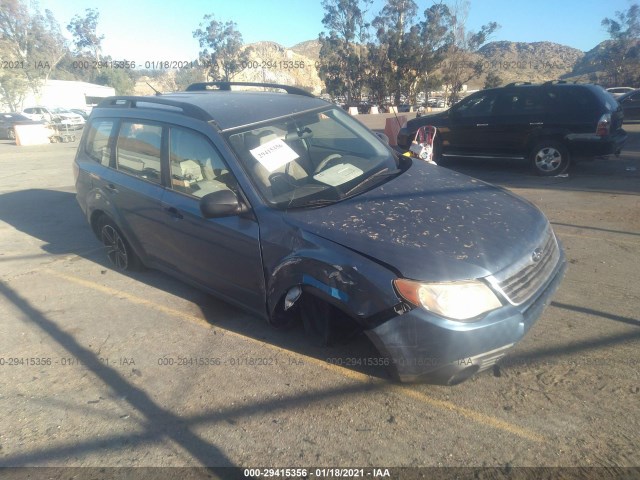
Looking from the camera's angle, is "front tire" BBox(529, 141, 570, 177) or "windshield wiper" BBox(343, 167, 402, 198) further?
"front tire" BBox(529, 141, 570, 177)

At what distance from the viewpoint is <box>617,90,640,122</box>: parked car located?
56.4 feet

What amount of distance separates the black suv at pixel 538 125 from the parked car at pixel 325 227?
18.6 feet

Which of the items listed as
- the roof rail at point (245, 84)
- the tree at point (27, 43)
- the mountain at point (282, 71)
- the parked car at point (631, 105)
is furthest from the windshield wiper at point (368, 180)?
the mountain at point (282, 71)

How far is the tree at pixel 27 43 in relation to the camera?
43.7 meters

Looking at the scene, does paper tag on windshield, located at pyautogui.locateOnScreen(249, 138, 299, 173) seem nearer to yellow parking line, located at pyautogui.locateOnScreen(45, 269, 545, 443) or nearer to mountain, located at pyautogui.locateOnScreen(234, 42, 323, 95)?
yellow parking line, located at pyautogui.locateOnScreen(45, 269, 545, 443)

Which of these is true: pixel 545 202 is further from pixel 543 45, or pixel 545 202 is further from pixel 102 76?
pixel 543 45

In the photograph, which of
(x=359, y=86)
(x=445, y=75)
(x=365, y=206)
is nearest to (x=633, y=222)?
(x=365, y=206)

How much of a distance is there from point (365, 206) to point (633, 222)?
15.1 ft

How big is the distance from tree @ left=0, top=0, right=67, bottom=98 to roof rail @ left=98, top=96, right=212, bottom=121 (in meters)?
45.0

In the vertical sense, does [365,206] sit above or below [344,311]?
above

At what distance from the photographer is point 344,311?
281cm

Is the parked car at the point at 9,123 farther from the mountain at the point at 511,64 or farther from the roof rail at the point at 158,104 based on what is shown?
the mountain at the point at 511,64

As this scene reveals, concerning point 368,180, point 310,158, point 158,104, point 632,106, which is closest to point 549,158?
point 368,180

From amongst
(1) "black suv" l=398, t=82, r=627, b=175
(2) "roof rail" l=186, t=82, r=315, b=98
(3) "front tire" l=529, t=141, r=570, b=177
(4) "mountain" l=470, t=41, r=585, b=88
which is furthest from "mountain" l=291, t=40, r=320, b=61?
(2) "roof rail" l=186, t=82, r=315, b=98
